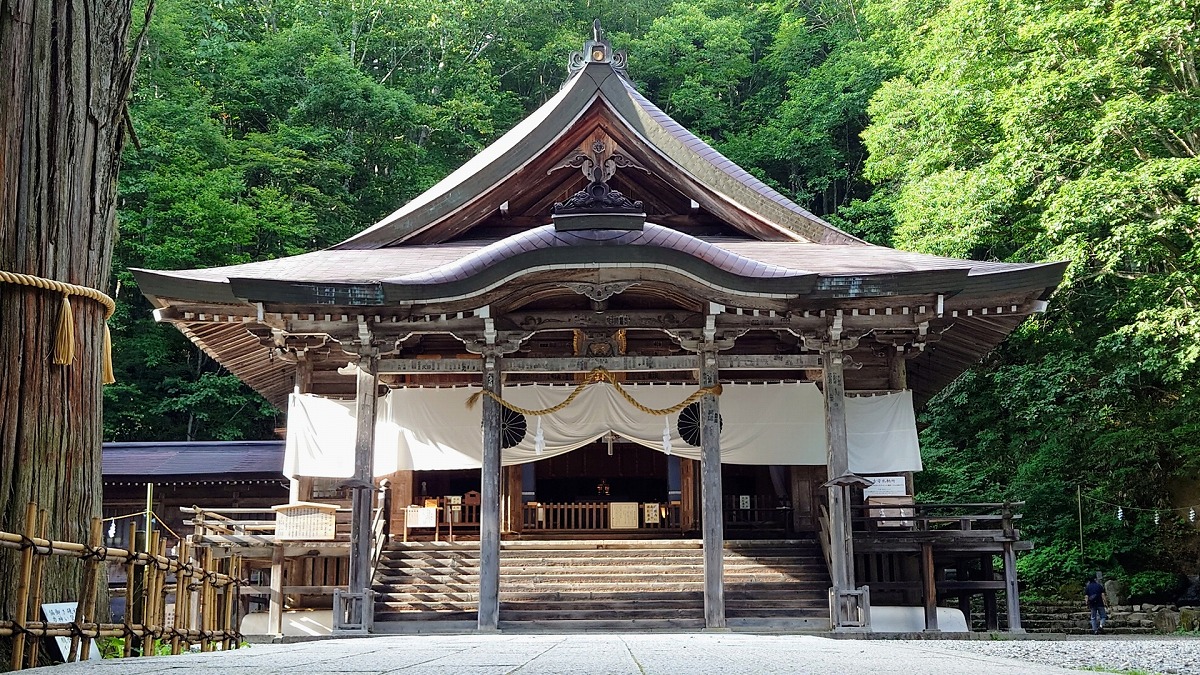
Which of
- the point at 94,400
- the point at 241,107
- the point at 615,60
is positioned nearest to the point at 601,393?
the point at 615,60

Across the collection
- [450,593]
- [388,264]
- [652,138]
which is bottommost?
[450,593]

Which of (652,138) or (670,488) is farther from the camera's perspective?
(670,488)

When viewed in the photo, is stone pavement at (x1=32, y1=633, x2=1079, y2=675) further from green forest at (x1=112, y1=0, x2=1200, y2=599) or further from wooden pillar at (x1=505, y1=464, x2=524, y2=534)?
green forest at (x1=112, y1=0, x2=1200, y2=599)

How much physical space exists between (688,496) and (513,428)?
126 inches

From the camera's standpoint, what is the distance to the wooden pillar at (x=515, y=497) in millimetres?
15273

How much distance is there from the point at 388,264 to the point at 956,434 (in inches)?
569

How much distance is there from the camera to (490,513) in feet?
37.0

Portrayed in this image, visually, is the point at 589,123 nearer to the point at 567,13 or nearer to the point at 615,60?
the point at 615,60

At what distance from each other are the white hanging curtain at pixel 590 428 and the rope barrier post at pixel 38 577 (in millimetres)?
9088

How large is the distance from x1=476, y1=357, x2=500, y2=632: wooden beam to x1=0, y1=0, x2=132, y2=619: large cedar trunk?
6.85 meters

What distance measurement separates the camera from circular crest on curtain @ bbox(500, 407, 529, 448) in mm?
13938

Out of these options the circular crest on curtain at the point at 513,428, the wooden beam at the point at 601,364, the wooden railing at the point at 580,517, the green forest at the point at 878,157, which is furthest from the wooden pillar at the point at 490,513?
the green forest at the point at 878,157

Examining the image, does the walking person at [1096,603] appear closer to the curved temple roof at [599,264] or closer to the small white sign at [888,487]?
the curved temple roof at [599,264]

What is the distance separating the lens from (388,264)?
42.6 ft
